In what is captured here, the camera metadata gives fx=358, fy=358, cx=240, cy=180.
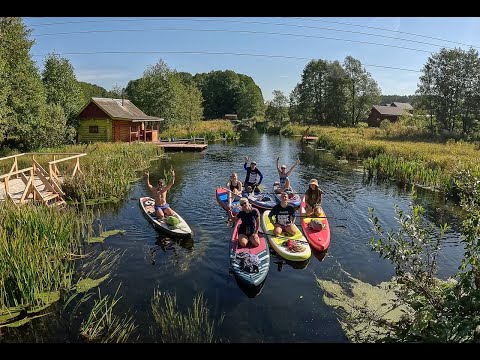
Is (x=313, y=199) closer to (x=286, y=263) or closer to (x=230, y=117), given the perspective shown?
(x=286, y=263)

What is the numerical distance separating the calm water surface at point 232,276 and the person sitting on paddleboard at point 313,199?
0.98 meters

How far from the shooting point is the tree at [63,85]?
3459 centimetres

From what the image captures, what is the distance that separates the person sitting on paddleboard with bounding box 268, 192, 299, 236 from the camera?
10992 millimetres

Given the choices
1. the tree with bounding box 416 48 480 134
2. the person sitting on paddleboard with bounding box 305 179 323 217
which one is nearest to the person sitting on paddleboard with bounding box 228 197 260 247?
the person sitting on paddleboard with bounding box 305 179 323 217

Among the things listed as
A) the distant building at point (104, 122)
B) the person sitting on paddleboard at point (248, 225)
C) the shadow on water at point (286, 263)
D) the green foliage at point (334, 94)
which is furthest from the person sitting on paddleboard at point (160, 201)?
the green foliage at point (334, 94)

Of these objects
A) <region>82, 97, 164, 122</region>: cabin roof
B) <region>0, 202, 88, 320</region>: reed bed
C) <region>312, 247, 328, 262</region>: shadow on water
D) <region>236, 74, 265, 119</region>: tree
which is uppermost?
<region>236, 74, 265, 119</region>: tree

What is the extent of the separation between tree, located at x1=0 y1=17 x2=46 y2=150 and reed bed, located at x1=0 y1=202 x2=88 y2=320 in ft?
55.4

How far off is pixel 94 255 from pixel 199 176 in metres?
12.6

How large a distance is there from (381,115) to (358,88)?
684cm

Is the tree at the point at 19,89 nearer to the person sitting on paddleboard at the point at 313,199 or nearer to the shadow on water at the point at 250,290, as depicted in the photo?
the person sitting on paddleboard at the point at 313,199

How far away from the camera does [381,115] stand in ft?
211

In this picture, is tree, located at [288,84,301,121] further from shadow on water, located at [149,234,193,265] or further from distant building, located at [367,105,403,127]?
shadow on water, located at [149,234,193,265]

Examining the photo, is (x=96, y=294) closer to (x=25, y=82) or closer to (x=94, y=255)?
(x=94, y=255)
